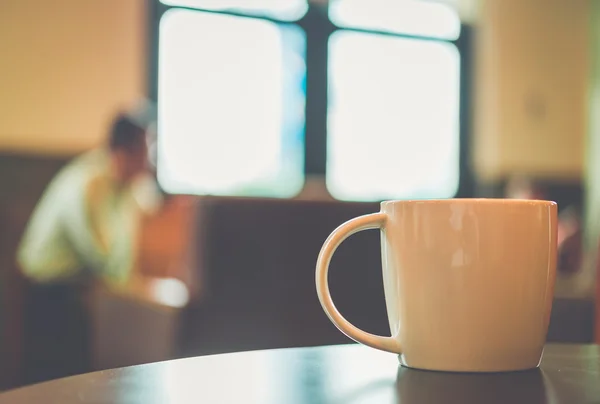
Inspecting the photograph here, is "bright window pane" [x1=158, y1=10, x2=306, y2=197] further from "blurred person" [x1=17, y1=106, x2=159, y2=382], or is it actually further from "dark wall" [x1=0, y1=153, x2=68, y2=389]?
"blurred person" [x1=17, y1=106, x2=159, y2=382]

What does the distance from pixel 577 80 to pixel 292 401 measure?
5582 millimetres

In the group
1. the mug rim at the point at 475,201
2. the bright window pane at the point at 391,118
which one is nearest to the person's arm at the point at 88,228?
the bright window pane at the point at 391,118

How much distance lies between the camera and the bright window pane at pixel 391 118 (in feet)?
16.3

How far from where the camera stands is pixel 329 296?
59cm

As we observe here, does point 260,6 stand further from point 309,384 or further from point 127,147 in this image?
point 309,384

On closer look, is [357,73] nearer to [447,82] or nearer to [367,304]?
[447,82]

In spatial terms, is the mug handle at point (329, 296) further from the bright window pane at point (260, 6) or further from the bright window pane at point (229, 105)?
the bright window pane at point (260, 6)

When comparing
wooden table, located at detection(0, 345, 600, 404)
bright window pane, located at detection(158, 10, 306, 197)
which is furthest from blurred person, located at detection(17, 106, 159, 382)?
wooden table, located at detection(0, 345, 600, 404)

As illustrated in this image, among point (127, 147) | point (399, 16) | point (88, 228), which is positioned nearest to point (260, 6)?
point (399, 16)

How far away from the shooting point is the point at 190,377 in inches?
21.4

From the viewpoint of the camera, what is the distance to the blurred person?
2576mm

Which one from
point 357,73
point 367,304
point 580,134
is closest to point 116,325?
point 367,304

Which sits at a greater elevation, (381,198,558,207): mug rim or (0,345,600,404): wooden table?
(381,198,558,207): mug rim

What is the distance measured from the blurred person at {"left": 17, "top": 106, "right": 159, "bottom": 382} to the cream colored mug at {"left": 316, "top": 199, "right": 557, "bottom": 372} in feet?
7.15
